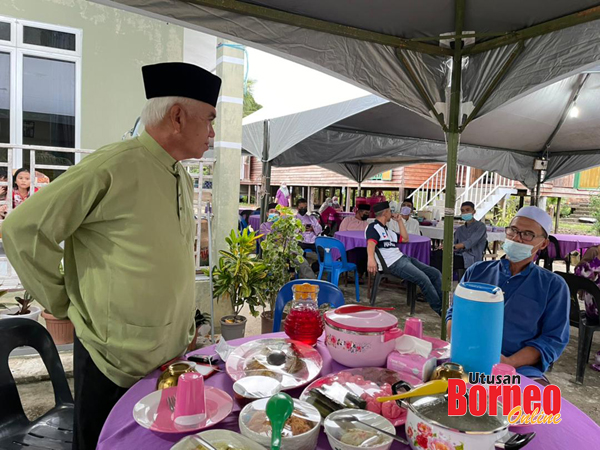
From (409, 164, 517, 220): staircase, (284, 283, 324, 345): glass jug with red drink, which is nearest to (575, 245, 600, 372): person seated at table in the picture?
(284, 283, 324, 345): glass jug with red drink

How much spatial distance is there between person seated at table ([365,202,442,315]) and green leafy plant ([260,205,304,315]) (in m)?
1.37

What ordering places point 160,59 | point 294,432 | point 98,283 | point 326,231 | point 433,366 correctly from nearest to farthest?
point 294,432 → point 433,366 → point 98,283 → point 160,59 → point 326,231

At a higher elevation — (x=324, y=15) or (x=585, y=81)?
(x=585, y=81)

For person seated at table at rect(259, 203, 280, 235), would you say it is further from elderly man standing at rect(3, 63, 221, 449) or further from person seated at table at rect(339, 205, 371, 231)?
elderly man standing at rect(3, 63, 221, 449)

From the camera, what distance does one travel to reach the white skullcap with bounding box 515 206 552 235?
199 cm

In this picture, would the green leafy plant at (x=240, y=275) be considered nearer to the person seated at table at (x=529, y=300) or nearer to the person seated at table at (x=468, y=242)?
the person seated at table at (x=529, y=300)

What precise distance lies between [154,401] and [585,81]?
25.3 ft

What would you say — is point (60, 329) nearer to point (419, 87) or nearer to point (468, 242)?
point (419, 87)

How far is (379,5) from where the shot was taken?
229 cm

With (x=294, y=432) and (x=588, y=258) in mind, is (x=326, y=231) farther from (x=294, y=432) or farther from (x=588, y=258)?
(x=294, y=432)

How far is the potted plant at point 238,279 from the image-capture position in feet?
12.2

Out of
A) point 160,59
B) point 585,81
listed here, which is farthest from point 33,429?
point 585,81

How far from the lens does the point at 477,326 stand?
1.13 m

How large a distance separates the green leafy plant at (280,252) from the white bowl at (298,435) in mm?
2951
